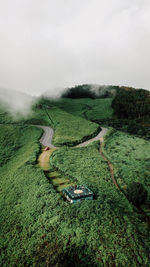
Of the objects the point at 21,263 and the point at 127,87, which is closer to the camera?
the point at 21,263

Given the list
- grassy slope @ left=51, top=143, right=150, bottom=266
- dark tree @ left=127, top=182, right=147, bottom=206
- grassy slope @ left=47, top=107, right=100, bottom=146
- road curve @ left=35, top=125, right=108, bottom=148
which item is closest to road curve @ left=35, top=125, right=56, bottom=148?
road curve @ left=35, top=125, right=108, bottom=148

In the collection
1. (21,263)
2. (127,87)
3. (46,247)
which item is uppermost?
(127,87)

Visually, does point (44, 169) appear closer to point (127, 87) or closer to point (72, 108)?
point (72, 108)

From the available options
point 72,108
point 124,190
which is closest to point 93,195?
point 124,190

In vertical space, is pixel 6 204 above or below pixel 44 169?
below

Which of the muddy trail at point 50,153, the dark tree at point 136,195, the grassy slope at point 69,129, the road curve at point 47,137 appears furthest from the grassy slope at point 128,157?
the road curve at point 47,137

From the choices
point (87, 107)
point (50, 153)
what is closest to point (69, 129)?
point (50, 153)

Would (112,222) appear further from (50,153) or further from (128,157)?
(128,157)
